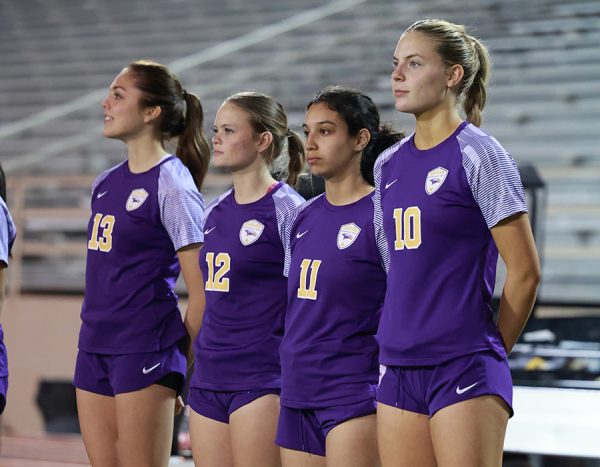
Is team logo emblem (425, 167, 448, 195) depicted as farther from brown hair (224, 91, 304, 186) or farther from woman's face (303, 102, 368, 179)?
brown hair (224, 91, 304, 186)

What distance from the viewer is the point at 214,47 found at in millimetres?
8188

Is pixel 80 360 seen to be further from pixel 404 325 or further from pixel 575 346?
pixel 575 346

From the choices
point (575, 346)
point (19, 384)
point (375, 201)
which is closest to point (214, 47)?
point (19, 384)

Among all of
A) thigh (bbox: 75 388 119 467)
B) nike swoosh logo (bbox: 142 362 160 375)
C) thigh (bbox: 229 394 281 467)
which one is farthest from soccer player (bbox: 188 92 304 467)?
thigh (bbox: 75 388 119 467)

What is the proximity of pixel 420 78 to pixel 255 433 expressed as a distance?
91 centimetres

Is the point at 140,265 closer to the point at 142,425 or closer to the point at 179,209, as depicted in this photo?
the point at 179,209

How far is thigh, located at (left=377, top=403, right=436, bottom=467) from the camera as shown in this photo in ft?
5.81

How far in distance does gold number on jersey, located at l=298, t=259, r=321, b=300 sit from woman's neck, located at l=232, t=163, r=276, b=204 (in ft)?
1.13

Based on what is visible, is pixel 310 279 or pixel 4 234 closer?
pixel 310 279

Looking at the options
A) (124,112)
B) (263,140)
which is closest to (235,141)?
(263,140)

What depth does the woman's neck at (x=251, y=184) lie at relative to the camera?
2.42m

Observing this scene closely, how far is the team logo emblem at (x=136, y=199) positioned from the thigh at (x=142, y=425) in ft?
1.44

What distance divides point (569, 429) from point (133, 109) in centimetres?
135

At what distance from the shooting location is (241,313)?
7.63ft
